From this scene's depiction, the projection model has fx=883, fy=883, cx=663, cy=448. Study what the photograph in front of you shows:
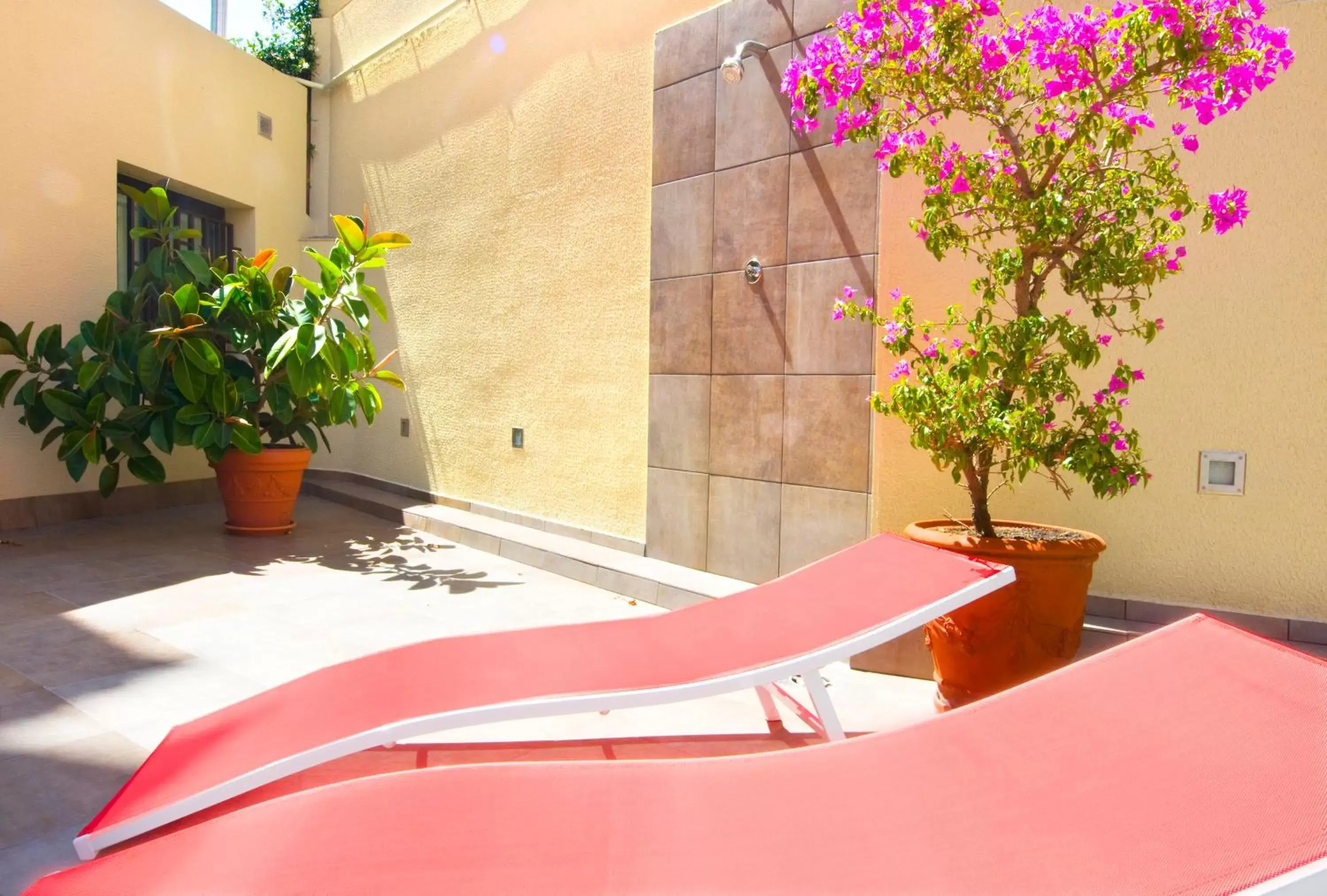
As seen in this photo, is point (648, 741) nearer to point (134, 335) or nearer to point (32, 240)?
point (134, 335)

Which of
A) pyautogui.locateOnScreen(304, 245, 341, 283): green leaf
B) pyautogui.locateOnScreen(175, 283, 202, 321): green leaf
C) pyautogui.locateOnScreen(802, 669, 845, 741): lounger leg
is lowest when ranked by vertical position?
pyautogui.locateOnScreen(802, 669, 845, 741): lounger leg

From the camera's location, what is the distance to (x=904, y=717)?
9.86 ft

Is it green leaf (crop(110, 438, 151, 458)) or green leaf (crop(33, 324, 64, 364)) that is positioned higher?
green leaf (crop(33, 324, 64, 364))

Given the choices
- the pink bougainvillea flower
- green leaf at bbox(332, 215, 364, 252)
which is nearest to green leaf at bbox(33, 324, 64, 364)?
green leaf at bbox(332, 215, 364, 252)

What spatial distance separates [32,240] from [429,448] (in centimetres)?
306

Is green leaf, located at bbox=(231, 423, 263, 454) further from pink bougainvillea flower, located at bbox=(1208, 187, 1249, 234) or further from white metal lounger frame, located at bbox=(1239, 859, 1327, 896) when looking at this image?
white metal lounger frame, located at bbox=(1239, 859, 1327, 896)

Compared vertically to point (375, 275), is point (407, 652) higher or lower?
lower

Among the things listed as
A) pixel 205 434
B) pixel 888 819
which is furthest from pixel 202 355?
pixel 888 819

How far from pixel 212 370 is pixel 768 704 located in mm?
4530

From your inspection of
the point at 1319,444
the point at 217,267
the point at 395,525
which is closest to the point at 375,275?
the point at 217,267

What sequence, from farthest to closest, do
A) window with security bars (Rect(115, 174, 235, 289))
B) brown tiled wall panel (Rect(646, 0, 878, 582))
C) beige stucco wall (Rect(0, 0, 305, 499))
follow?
window with security bars (Rect(115, 174, 235, 289)), beige stucco wall (Rect(0, 0, 305, 499)), brown tiled wall panel (Rect(646, 0, 878, 582))

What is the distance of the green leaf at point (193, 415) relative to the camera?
5695 millimetres

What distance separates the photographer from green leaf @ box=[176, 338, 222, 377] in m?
5.60

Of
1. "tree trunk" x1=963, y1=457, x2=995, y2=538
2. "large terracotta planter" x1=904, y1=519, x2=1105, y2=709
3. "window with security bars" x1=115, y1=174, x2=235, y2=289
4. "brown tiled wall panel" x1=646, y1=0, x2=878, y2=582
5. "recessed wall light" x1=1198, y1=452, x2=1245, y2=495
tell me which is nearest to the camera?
"large terracotta planter" x1=904, y1=519, x2=1105, y2=709
